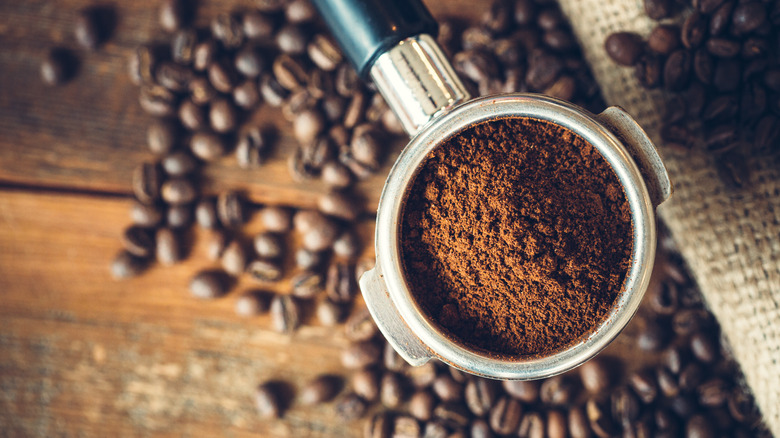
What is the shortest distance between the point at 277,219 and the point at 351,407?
43 cm

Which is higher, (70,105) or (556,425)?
(70,105)

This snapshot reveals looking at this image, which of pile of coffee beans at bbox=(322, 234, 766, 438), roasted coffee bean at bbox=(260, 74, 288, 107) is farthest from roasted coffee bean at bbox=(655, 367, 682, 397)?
roasted coffee bean at bbox=(260, 74, 288, 107)

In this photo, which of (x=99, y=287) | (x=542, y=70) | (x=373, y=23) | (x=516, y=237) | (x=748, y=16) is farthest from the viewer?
(x=99, y=287)

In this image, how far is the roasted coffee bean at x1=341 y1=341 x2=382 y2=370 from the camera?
117 centimetres

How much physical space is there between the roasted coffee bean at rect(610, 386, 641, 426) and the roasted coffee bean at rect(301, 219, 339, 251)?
67 cm

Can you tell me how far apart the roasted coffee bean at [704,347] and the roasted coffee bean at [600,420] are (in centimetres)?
22

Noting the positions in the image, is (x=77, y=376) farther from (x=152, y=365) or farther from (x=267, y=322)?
(x=267, y=322)

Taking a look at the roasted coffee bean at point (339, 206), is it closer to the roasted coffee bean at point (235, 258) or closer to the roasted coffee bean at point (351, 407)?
the roasted coffee bean at point (235, 258)

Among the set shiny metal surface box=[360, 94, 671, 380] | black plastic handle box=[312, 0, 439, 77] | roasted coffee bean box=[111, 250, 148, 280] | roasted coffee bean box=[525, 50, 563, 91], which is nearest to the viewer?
shiny metal surface box=[360, 94, 671, 380]

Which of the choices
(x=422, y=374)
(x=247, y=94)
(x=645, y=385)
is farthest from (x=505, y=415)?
(x=247, y=94)

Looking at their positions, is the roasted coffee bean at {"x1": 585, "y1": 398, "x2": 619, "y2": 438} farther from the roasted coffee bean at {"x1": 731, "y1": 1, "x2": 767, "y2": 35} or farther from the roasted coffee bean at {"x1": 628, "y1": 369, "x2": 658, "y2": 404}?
the roasted coffee bean at {"x1": 731, "y1": 1, "x2": 767, "y2": 35}

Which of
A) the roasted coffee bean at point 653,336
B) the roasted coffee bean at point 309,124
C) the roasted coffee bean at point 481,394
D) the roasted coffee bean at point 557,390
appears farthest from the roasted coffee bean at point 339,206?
the roasted coffee bean at point 653,336

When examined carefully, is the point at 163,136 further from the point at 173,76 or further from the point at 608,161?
the point at 608,161

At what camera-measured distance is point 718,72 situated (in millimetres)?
1012
